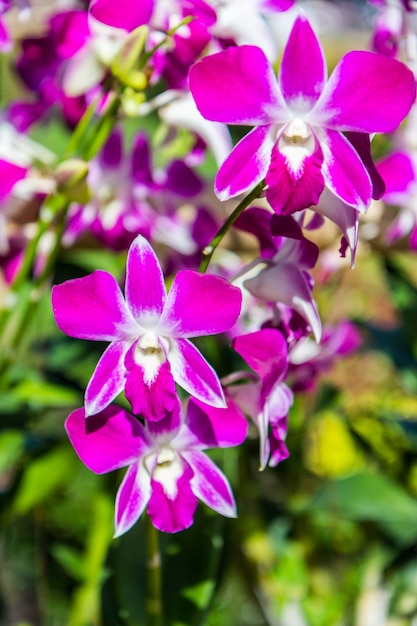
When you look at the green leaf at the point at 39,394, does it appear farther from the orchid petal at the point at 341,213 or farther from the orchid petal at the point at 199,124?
the orchid petal at the point at 341,213

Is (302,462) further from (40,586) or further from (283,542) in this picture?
(40,586)

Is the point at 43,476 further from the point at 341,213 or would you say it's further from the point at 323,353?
the point at 341,213

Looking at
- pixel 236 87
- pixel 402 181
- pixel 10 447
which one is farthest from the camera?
pixel 10 447

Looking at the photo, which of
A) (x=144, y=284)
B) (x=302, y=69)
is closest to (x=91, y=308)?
(x=144, y=284)

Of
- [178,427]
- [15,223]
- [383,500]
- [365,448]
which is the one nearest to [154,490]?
[178,427]

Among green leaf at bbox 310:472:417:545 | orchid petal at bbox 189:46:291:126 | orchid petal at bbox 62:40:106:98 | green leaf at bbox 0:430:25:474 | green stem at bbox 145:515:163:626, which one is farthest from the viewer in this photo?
green leaf at bbox 310:472:417:545

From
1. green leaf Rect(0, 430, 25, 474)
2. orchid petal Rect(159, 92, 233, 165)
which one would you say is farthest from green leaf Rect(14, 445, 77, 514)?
orchid petal Rect(159, 92, 233, 165)

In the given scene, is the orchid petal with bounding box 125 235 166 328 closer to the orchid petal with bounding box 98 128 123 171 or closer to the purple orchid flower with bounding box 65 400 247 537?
the purple orchid flower with bounding box 65 400 247 537
